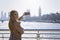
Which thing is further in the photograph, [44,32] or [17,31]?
[44,32]

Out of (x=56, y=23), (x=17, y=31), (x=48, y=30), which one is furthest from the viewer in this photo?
(x=56, y=23)

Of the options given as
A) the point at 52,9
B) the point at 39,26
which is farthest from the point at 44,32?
the point at 52,9

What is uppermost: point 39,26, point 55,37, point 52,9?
point 52,9

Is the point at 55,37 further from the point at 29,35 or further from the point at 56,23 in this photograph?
the point at 29,35

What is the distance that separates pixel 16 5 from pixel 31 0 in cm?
35

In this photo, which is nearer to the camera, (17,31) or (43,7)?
(17,31)

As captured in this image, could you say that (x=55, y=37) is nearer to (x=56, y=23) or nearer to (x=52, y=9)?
(x=56, y=23)

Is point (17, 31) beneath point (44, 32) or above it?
above

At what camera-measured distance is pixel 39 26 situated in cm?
346

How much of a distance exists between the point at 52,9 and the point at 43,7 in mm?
207

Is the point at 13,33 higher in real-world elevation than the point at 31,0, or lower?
lower

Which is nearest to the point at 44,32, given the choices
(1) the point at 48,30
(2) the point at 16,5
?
(1) the point at 48,30

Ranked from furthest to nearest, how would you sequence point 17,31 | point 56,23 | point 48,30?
point 56,23
point 48,30
point 17,31

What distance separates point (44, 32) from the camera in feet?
10.4
